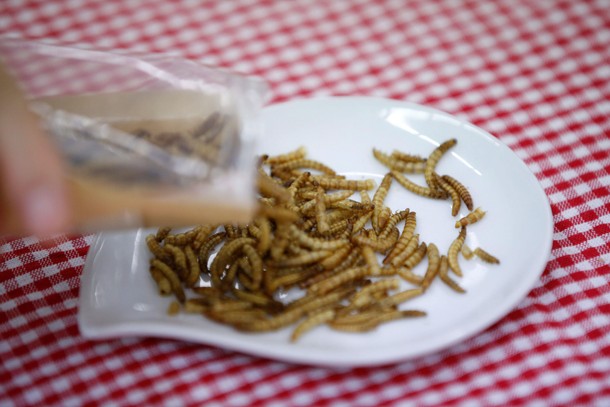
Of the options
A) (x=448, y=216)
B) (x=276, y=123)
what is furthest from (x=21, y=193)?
(x=448, y=216)

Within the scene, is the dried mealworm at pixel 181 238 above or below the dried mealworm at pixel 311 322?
above

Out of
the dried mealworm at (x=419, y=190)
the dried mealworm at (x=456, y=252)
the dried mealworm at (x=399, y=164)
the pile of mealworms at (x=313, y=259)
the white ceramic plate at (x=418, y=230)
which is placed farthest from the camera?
the dried mealworm at (x=399, y=164)

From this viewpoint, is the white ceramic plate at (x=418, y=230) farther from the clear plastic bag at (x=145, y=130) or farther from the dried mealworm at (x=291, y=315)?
the clear plastic bag at (x=145, y=130)

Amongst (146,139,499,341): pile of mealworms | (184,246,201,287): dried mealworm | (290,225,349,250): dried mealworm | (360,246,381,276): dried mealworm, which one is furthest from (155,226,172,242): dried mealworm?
(360,246,381,276): dried mealworm

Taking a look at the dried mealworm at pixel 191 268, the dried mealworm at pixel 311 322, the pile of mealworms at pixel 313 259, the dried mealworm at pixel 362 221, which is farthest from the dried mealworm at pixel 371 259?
the dried mealworm at pixel 191 268

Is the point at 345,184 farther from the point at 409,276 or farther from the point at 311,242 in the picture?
the point at 409,276

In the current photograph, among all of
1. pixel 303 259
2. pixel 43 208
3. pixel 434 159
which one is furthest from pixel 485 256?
pixel 43 208

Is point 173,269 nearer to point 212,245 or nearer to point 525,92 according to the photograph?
point 212,245
